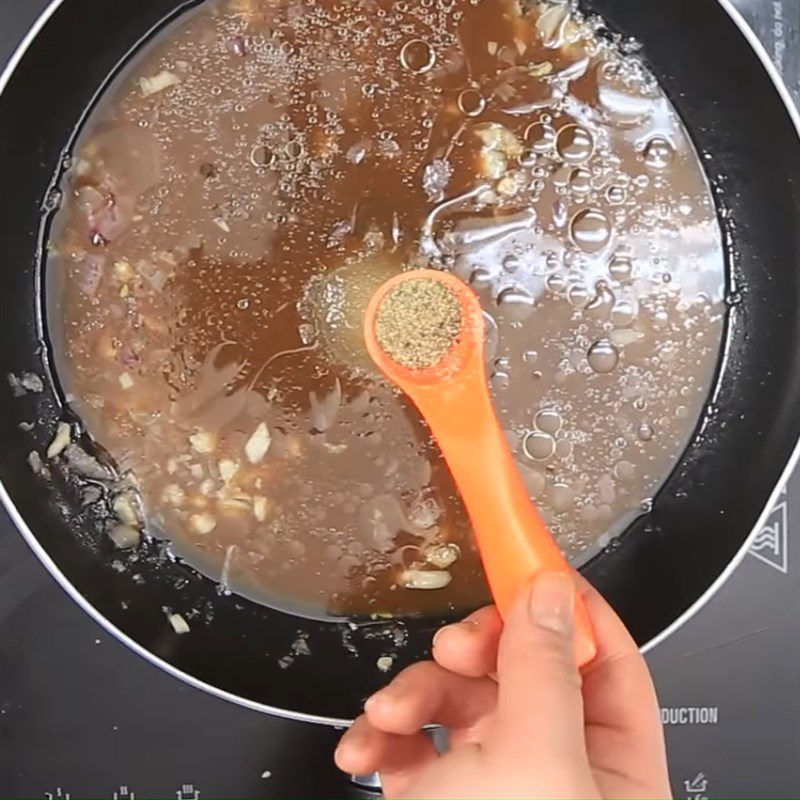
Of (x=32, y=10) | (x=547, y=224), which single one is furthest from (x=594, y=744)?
(x=32, y=10)

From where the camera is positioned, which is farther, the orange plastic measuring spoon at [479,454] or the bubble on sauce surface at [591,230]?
the bubble on sauce surface at [591,230]

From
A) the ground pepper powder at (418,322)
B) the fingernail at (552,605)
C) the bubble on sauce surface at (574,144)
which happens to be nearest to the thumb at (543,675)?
the fingernail at (552,605)

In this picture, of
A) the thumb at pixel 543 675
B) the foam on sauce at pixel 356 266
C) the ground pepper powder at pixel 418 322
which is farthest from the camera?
the foam on sauce at pixel 356 266

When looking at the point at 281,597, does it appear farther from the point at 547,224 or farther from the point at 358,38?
the point at 358,38

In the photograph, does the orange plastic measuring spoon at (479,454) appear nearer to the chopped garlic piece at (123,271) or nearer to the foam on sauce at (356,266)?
the foam on sauce at (356,266)

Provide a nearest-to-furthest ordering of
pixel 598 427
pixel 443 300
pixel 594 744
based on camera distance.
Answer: pixel 594 744, pixel 443 300, pixel 598 427

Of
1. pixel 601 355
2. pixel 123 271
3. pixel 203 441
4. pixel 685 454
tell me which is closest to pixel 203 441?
pixel 203 441

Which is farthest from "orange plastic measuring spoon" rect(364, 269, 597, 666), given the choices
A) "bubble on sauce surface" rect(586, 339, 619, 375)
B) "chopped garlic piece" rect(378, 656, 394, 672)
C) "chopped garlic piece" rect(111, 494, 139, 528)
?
"chopped garlic piece" rect(111, 494, 139, 528)

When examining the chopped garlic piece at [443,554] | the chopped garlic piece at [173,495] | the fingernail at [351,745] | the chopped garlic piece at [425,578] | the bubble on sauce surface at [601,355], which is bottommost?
the fingernail at [351,745]
